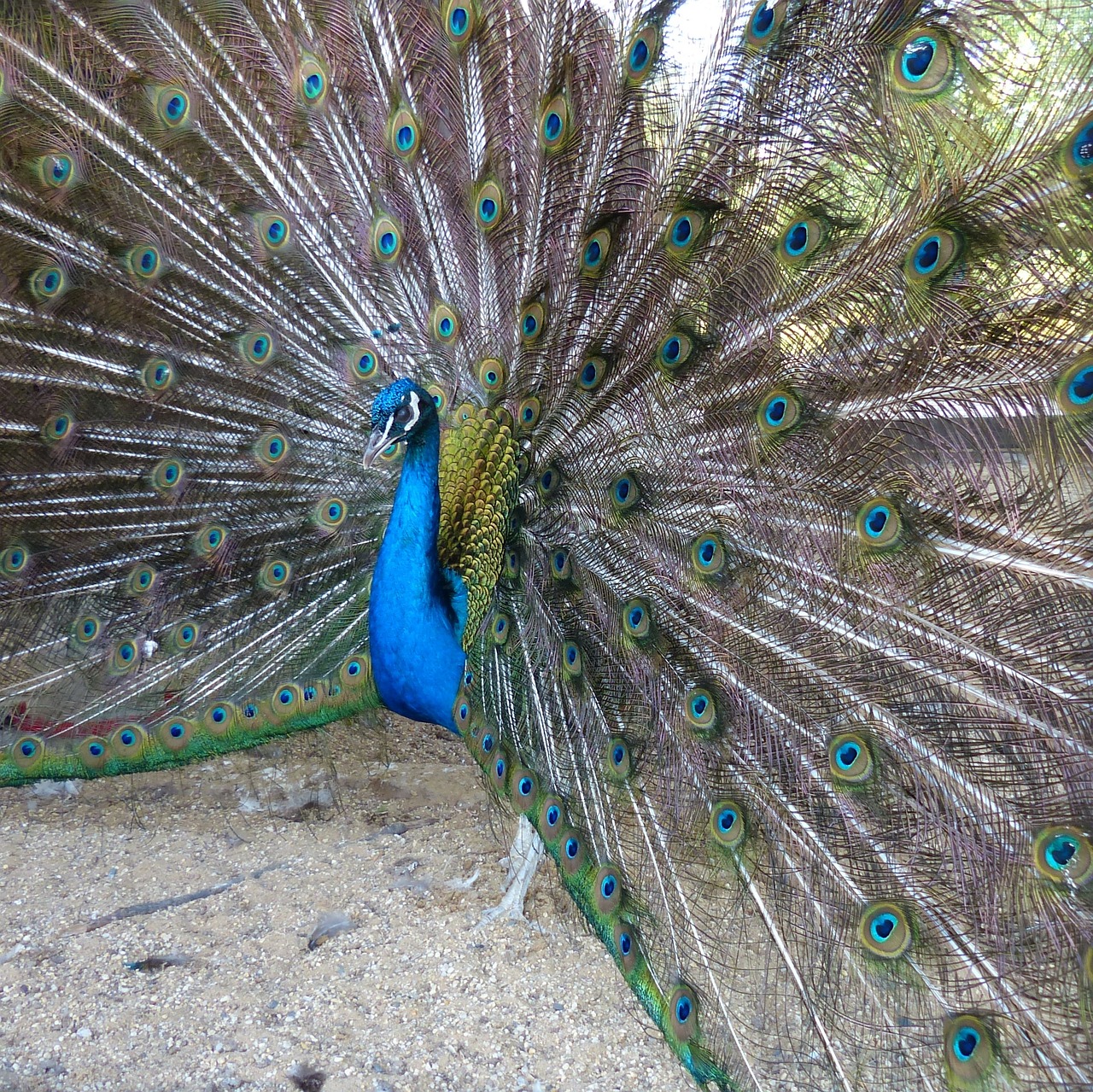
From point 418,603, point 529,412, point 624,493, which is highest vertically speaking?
point 529,412

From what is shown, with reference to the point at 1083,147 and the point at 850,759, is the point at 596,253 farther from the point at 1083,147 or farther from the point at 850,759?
the point at 850,759

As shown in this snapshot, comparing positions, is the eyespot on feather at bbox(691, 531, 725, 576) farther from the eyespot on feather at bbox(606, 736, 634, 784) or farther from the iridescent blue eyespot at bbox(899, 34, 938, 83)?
the iridescent blue eyespot at bbox(899, 34, 938, 83)

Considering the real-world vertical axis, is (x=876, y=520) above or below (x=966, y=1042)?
above

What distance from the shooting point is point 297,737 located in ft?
10.8

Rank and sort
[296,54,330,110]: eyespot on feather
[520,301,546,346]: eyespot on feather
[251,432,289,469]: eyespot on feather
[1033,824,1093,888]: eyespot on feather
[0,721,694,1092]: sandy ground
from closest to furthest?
[1033,824,1093,888]: eyespot on feather
[0,721,694,1092]: sandy ground
[520,301,546,346]: eyespot on feather
[296,54,330,110]: eyespot on feather
[251,432,289,469]: eyespot on feather

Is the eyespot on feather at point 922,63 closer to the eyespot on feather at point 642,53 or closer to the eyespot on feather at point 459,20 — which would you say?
the eyespot on feather at point 642,53

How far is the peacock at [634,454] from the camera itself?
1521 mm

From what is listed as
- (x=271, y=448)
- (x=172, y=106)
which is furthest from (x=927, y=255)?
(x=172, y=106)

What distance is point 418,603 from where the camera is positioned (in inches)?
95.9

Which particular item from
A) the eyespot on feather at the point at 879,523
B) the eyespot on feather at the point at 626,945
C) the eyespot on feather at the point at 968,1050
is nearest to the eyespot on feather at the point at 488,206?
the eyespot on feather at the point at 879,523

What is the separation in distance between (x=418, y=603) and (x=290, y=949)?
3.30 feet

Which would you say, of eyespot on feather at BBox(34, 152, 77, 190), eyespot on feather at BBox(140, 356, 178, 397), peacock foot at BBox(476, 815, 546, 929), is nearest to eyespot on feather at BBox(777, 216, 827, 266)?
peacock foot at BBox(476, 815, 546, 929)

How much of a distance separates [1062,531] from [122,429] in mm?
2459

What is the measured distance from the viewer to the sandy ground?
208 cm
